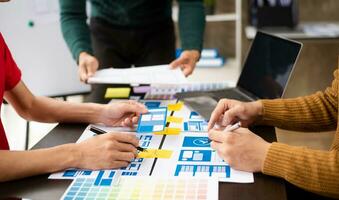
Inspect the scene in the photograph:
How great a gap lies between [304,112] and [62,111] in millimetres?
721

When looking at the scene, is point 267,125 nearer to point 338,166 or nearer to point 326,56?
point 338,166

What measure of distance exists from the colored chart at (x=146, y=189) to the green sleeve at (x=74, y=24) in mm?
1001

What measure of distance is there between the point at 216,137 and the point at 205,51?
2.15 metres

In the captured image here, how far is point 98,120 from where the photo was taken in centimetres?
128

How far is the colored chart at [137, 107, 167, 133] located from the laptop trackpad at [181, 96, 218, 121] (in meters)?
0.13

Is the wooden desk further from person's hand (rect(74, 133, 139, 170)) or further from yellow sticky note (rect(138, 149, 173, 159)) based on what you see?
yellow sticky note (rect(138, 149, 173, 159))

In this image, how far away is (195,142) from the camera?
110 centimetres

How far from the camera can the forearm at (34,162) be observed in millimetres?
934

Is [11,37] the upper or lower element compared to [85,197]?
upper

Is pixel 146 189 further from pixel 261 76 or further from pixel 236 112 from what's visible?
pixel 261 76

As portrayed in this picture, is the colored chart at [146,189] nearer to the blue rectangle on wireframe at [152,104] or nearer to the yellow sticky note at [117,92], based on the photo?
the blue rectangle on wireframe at [152,104]

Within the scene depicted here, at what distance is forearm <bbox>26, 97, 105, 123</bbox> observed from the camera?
1277mm

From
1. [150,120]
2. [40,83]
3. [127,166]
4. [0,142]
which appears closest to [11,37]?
[40,83]

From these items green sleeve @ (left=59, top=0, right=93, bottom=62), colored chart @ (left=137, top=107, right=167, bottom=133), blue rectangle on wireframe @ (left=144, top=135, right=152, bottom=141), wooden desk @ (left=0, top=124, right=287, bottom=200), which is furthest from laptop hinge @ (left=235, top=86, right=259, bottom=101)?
green sleeve @ (left=59, top=0, right=93, bottom=62)
